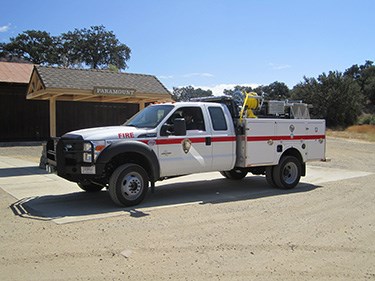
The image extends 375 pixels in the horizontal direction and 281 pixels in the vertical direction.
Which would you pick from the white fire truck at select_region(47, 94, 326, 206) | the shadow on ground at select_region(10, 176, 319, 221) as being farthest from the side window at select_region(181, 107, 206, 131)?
the shadow on ground at select_region(10, 176, 319, 221)

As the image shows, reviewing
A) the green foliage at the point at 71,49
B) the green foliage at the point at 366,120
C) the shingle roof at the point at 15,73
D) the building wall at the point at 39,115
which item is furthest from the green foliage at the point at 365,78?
the shingle roof at the point at 15,73

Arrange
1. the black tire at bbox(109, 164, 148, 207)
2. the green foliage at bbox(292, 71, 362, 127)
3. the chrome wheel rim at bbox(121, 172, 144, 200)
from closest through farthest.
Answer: the black tire at bbox(109, 164, 148, 207) → the chrome wheel rim at bbox(121, 172, 144, 200) → the green foliage at bbox(292, 71, 362, 127)

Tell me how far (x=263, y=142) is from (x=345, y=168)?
21.4 ft

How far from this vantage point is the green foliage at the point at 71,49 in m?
67.1

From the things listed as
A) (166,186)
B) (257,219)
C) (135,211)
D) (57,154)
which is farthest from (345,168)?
(57,154)

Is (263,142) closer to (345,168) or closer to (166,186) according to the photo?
(166,186)

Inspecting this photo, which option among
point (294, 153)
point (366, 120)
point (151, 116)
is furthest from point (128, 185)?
point (366, 120)

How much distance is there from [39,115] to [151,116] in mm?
17754

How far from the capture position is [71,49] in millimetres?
70562

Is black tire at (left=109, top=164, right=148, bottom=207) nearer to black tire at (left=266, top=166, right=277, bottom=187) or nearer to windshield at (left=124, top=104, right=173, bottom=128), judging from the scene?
windshield at (left=124, top=104, right=173, bottom=128)

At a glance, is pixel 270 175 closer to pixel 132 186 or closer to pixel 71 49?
pixel 132 186

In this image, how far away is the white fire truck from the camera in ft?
25.3

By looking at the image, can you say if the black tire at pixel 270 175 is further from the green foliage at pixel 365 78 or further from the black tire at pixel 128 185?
the green foliage at pixel 365 78

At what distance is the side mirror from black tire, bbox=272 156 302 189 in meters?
3.11
